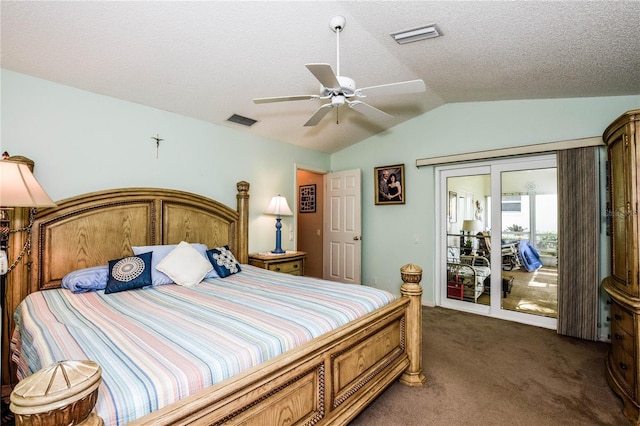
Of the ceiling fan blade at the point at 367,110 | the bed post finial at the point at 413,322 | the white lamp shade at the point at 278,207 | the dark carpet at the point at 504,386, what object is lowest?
the dark carpet at the point at 504,386

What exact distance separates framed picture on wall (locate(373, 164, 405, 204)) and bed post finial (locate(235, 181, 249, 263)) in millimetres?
2067

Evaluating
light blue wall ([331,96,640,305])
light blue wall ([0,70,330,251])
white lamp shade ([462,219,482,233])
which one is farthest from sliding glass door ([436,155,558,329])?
light blue wall ([0,70,330,251])

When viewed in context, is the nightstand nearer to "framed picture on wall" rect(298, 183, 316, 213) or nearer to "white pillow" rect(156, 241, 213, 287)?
"white pillow" rect(156, 241, 213, 287)

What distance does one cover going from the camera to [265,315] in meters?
1.77

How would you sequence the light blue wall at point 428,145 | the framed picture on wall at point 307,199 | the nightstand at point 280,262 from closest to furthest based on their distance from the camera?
the light blue wall at point 428,145 < the nightstand at point 280,262 < the framed picture on wall at point 307,199

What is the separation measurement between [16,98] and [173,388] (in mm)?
2774

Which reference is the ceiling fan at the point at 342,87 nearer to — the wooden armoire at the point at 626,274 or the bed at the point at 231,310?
the bed at the point at 231,310

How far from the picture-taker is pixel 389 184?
4766 millimetres

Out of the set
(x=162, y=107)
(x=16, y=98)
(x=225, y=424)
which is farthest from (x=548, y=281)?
(x=16, y=98)

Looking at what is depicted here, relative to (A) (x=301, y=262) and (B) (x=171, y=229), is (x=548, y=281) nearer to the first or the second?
(A) (x=301, y=262)

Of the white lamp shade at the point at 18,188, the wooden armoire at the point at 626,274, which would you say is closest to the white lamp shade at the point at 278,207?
the white lamp shade at the point at 18,188

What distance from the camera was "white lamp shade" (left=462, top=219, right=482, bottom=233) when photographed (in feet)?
13.5

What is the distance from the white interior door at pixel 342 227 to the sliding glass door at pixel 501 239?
1.25m

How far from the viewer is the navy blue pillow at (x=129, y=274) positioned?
2.38 metres
